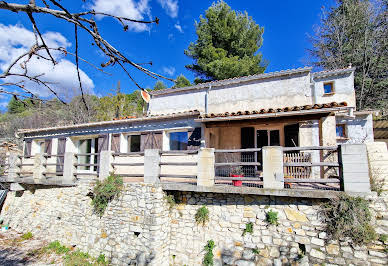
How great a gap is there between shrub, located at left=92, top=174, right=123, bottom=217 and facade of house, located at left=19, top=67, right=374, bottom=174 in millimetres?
1225

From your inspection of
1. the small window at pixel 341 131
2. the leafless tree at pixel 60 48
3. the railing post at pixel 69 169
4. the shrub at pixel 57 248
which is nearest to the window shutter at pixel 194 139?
the railing post at pixel 69 169

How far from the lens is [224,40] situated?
66.6ft

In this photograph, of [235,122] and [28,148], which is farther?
[28,148]

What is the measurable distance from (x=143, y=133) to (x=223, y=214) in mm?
5488

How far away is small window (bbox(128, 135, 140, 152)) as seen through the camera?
1064cm

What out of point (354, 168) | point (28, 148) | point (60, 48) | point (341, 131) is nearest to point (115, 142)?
point (28, 148)

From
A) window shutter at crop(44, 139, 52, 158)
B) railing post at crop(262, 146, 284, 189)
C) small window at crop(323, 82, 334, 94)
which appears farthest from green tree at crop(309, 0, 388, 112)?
window shutter at crop(44, 139, 52, 158)

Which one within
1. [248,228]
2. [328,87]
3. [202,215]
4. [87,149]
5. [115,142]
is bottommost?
[248,228]

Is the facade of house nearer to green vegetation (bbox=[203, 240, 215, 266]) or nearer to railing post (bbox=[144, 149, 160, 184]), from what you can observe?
railing post (bbox=[144, 149, 160, 184])

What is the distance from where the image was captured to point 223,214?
20.6ft

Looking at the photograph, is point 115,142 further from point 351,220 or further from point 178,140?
point 351,220

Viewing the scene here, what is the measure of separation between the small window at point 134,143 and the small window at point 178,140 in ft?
6.58

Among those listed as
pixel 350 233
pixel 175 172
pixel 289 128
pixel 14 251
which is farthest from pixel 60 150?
pixel 350 233

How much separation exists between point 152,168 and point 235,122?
3520mm
